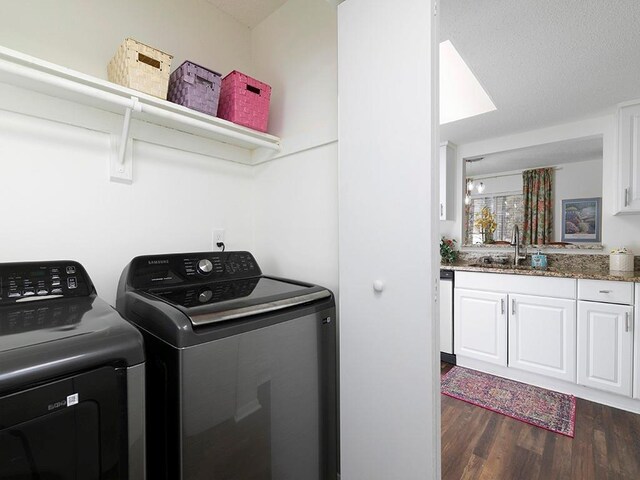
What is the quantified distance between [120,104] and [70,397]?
1.01 meters

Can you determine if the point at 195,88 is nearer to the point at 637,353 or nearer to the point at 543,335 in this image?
the point at 543,335

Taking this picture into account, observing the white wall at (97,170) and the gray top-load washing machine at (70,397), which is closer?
the gray top-load washing machine at (70,397)

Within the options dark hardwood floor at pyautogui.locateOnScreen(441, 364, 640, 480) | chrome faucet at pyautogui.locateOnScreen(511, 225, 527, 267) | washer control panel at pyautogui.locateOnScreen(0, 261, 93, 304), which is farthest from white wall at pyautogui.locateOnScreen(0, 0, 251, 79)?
chrome faucet at pyautogui.locateOnScreen(511, 225, 527, 267)

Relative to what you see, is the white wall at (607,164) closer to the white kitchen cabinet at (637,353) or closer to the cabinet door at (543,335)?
the white kitchen cabinet at (637,353)

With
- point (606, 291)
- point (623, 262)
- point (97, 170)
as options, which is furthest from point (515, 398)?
point (97, 170)

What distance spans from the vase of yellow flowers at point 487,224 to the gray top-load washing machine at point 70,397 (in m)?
3.54

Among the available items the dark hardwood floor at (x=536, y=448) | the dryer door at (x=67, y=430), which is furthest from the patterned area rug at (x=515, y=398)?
the dryer door at (x=67, y=430)

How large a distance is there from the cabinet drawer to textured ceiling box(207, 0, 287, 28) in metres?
2.79

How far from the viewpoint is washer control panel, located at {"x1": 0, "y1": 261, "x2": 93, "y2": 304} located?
96cm

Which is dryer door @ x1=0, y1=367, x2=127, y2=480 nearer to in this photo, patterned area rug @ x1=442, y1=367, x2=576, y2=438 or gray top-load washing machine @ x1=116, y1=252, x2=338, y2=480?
gray top-load washing machine @ x1=116, y1=252, x2=338, y2=480

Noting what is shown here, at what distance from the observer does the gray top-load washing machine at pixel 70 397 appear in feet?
1.97

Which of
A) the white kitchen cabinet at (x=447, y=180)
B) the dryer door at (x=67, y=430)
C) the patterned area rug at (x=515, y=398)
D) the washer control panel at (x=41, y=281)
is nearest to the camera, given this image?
the dryer door at (x=67, y=430)

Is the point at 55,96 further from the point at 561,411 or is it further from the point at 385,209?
the point at 561,411

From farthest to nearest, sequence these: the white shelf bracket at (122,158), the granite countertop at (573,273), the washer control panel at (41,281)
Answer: the granite countertop at (573,273)
the white shelf bracket at (122,158)
the washer control panel at (41,281)
